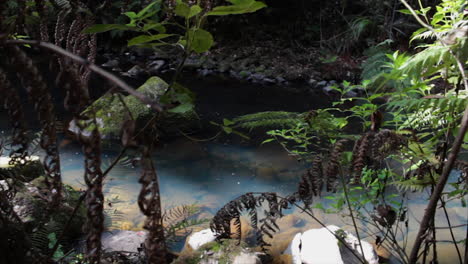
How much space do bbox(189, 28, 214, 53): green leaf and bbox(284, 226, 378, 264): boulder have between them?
1.86 m

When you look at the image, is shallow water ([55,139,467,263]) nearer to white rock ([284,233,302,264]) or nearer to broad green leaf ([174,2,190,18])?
white rock ([284,233,302,264])

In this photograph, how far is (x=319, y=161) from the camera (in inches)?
49.3

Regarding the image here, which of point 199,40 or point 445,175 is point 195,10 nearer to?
point 199,40

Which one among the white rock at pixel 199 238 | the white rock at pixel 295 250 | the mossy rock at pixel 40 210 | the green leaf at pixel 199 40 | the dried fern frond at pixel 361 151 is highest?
the green leaf at pixel 199 40

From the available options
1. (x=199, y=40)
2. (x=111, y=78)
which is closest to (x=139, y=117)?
(x=199, y=40)

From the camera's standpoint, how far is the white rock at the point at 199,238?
2602mm

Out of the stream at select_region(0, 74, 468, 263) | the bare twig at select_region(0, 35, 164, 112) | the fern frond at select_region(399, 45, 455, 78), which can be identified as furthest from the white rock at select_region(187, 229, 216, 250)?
the bare twig at select_region(0, 35, 164, 112)

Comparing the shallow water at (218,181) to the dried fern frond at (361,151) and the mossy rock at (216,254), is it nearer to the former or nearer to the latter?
the mossy rock at (216,254)

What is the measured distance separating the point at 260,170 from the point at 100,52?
8273 millimetres

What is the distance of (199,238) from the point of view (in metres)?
2.65

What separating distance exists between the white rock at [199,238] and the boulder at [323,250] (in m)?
0.54

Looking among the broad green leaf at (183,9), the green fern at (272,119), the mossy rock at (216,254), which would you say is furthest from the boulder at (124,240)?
the broad green leaf at (183,9)

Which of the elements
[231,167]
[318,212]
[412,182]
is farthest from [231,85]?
[412,182]

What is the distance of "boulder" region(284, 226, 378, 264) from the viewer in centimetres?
237
